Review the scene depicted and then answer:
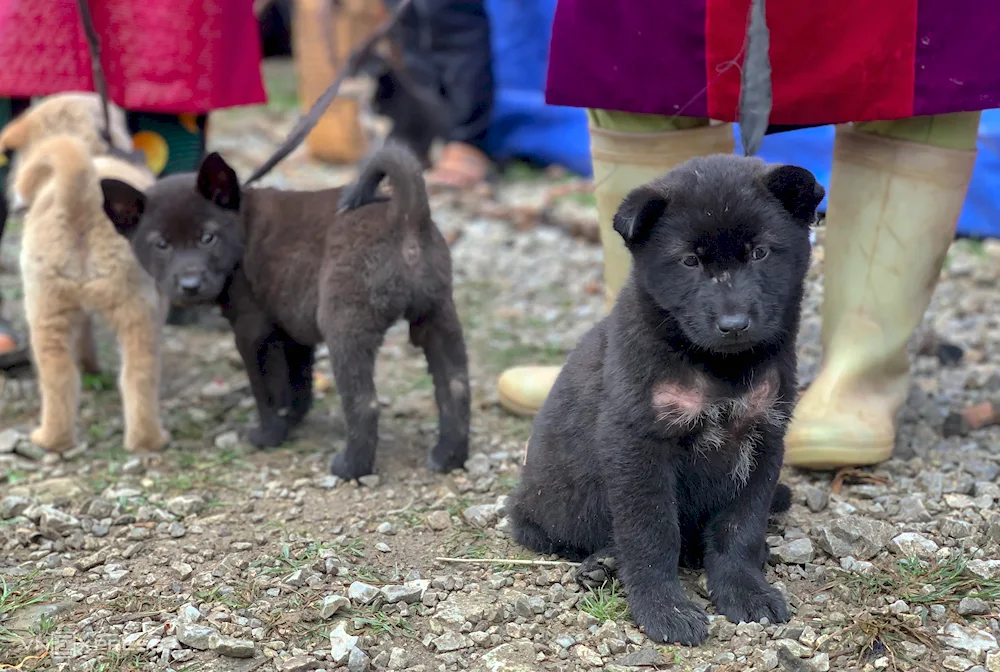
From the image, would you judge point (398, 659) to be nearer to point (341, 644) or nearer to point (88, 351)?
point (341, 644)

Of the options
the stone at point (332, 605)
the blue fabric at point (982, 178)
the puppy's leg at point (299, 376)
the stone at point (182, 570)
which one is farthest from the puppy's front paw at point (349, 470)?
the blue fabric at point (982, 178)

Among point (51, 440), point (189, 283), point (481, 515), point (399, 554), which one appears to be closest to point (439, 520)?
point (481, 515)

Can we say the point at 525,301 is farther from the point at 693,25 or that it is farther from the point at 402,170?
the point at 693,25

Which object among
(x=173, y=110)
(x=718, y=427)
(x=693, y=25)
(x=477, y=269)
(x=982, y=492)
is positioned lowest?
(x=477, y=269)

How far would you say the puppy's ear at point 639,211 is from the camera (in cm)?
249

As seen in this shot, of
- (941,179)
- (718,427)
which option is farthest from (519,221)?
(718,427)

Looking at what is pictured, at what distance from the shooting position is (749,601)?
2.71 meters

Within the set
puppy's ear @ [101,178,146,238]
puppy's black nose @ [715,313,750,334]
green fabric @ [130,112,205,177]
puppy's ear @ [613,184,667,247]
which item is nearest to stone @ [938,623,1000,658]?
puppy's black nose @ [715,313,750,334]

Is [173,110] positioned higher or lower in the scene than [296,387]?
higher

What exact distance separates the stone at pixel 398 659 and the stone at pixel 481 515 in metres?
0.76

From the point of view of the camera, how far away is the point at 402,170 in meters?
3.64

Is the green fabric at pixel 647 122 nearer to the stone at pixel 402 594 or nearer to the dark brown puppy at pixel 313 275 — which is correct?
the dark brown puppy at pixel 313 275

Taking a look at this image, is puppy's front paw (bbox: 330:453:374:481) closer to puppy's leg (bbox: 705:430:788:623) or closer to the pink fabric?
puppy's leg (bbox: 705:430:788:623)

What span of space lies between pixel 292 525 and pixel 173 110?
84.6 inches
